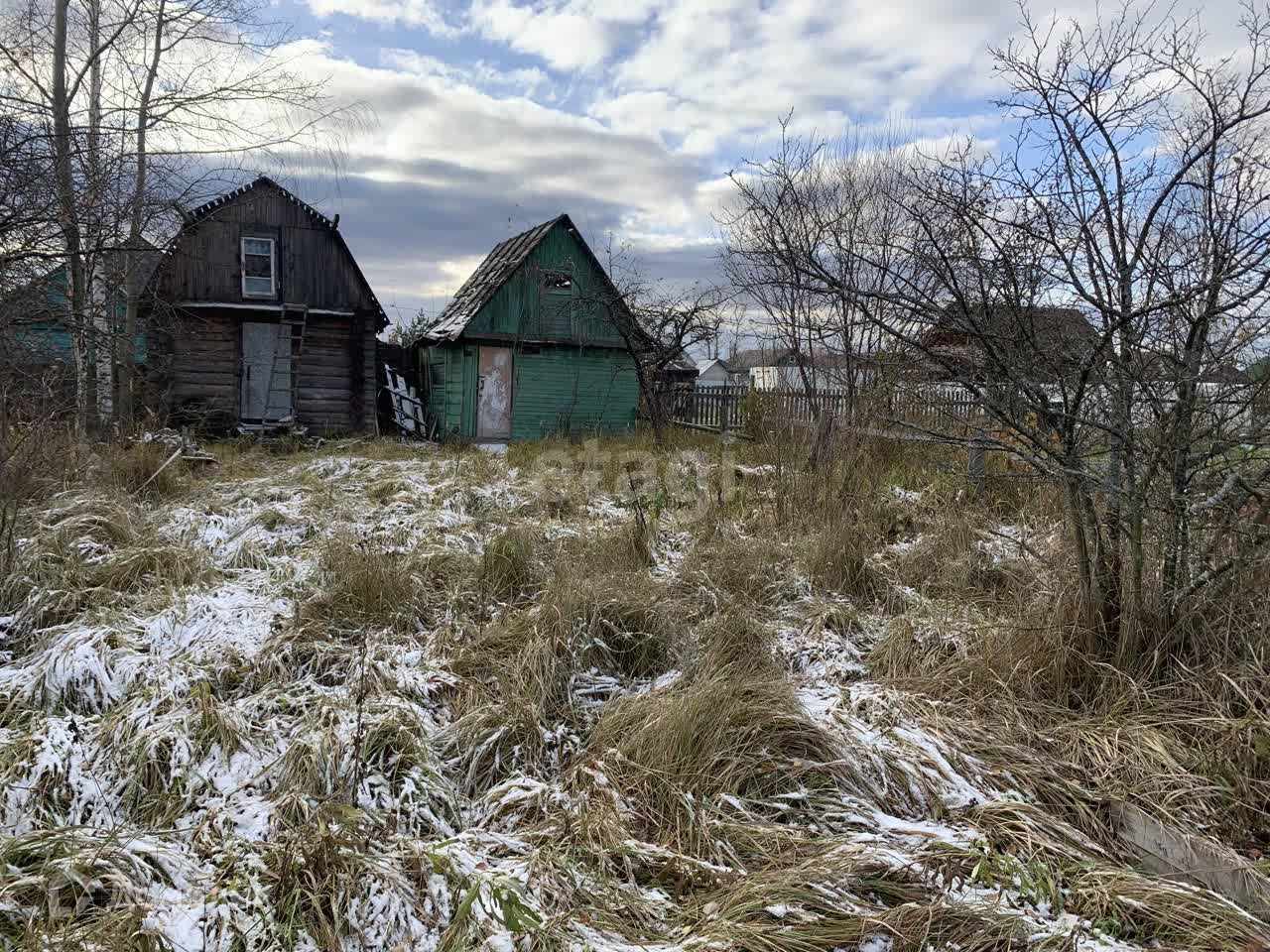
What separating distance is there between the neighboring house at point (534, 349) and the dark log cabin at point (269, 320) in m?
1.76

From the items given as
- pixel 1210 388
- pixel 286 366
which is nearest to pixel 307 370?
pixel 286 366

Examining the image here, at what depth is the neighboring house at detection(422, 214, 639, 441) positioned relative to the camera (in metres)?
15.0

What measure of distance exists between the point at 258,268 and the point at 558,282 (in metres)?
6.08

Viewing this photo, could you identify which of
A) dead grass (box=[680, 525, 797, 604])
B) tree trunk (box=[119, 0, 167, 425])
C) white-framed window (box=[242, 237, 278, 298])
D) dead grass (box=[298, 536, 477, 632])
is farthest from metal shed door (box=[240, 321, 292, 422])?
A: dead grass (box=[680, 525, 797, 604])

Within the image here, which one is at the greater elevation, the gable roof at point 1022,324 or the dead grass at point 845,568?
the gable roof at point 1022,324

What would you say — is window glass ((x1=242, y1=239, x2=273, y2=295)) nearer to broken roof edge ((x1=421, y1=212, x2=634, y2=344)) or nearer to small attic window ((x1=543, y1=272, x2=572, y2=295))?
broken roof edge ((x1=421, y1=212, x2=634, y2=344))

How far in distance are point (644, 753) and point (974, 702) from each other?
1521 millimetres

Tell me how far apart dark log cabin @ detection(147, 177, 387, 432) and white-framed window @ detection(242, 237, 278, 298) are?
0.07 feet

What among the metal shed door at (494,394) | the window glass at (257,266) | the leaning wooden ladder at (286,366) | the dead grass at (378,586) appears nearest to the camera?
the dead grass at (378,586)

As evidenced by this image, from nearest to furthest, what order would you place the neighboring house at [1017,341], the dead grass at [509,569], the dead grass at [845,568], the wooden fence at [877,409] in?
the neighboring house at [1017,341] < the wooden fence at [877,409] < the dead grass at [509,569] < the dead grass at [845,568]

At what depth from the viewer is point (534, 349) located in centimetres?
1550

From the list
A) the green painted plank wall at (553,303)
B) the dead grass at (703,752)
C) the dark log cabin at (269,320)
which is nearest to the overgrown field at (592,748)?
the dead grass at (703,752)

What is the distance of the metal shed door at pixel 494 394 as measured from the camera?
49.6ft

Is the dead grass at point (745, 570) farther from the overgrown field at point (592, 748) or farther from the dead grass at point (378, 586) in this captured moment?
the dead grass at point (378, 586)
